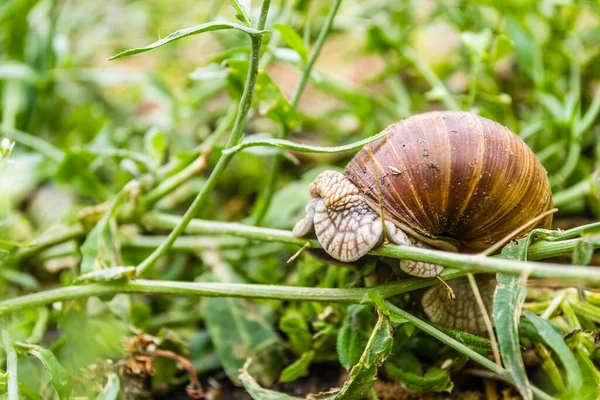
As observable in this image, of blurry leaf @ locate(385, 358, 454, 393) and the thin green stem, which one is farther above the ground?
the thin green stem

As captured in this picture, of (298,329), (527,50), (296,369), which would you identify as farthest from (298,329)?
(527,50)

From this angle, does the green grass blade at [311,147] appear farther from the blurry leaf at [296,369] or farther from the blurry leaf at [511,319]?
the blurry leaf at [296,369]

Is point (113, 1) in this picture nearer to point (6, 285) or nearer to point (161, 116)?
point (161, 116)

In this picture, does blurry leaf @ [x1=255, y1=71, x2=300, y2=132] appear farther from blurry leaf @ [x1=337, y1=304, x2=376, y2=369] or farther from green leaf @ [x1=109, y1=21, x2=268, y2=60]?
blurry leaf @ [x1=337, y1=304, x2=376, y2=369]

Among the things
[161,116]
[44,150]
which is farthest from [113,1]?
[44,150]

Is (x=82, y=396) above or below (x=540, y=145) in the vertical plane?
below

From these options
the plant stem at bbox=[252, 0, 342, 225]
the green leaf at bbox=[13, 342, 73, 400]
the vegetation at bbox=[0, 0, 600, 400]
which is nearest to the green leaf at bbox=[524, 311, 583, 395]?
the vegetation at bbox=[0, 0, 600, 400]
